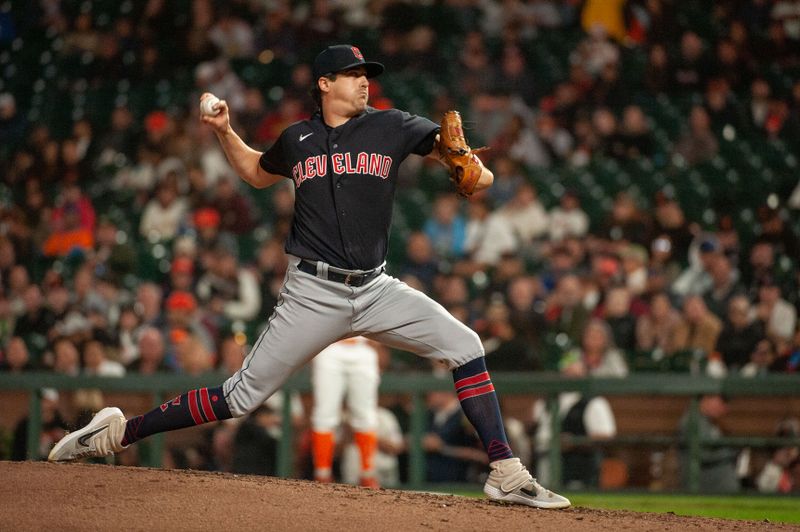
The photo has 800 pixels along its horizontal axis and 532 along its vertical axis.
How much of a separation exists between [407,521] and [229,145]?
67.1 inches

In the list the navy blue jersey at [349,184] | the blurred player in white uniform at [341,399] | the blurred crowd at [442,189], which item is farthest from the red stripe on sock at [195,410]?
the blurred crowd at [442,189]

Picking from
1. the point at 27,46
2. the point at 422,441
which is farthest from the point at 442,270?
the point at 27,46

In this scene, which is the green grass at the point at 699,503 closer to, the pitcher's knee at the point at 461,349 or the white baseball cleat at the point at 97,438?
the pitcher's knee at the point at 461,349

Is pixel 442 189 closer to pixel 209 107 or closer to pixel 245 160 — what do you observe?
pixel 245 160

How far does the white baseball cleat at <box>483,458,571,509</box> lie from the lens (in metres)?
4.61

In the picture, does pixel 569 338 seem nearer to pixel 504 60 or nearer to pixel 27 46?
pixel 504 60

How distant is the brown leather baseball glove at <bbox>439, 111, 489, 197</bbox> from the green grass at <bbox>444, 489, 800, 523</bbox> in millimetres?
3479

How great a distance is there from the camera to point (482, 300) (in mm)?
9836

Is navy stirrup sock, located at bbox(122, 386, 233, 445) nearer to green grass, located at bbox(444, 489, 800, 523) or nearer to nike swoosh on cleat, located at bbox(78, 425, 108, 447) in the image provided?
nike swoosh on cleat, located at bbox(78, 425, 108, 447)

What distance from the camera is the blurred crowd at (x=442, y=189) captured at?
366 inches

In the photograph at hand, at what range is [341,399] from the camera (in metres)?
8.09

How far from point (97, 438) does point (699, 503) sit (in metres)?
4.51

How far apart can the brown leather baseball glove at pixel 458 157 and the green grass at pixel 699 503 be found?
137 inches

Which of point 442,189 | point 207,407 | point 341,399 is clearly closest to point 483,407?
point 207,407
